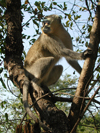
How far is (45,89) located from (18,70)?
99cm

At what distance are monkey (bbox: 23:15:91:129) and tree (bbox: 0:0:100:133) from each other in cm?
39

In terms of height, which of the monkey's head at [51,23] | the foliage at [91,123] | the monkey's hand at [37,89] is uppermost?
Answer: the monkey's head at [51,23]

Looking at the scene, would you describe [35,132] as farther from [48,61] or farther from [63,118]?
[48,61]

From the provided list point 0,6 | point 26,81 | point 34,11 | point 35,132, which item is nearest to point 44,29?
point 34,11

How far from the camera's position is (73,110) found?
113 inches

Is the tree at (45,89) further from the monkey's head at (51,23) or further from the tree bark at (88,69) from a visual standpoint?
→ the monkey's head at (51,23)

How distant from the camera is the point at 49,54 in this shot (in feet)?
16.8

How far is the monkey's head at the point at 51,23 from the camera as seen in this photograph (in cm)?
506

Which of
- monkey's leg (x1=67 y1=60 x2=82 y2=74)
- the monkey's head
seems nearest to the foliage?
monkey's leg (x1=67 y1=60 x2=82 y2=74)

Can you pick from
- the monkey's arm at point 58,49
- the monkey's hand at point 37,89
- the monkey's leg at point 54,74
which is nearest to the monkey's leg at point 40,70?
the monkey's hand at point 37,89

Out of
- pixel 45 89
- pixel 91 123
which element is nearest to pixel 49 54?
pixel 45 89

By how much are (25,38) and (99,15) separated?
3.24 m

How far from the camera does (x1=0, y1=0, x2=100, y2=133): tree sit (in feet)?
8.92

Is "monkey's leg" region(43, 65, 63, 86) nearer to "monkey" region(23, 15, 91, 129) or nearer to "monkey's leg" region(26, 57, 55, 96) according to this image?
"monkey" region(23, 15, 91, 129)
